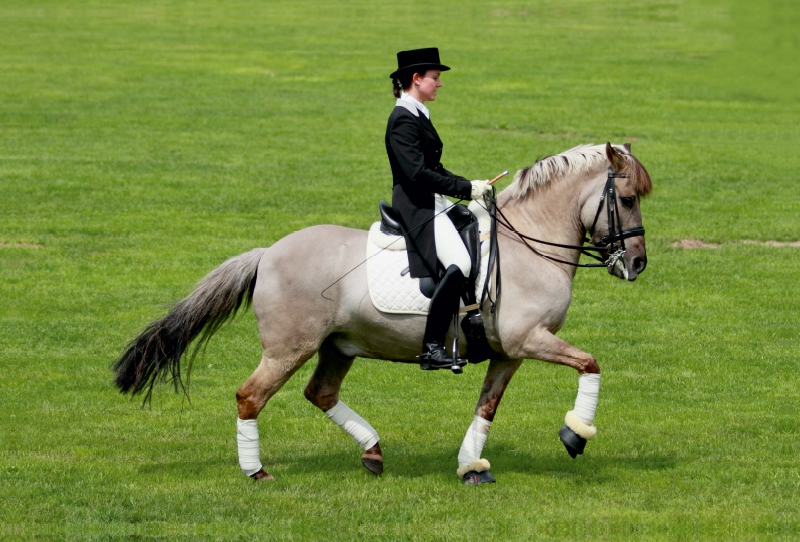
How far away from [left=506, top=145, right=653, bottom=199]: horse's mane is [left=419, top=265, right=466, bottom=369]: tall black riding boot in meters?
1.10

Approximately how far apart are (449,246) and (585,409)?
1674 millimetres

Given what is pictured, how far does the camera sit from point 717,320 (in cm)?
1600

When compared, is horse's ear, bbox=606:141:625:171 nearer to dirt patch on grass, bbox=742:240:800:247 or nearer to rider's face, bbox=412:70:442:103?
rider's face, bbox=412:70:442:103

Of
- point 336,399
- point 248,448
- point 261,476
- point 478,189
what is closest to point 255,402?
point 248,448

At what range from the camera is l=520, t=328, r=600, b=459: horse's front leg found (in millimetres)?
8883

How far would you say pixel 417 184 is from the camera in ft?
30.3

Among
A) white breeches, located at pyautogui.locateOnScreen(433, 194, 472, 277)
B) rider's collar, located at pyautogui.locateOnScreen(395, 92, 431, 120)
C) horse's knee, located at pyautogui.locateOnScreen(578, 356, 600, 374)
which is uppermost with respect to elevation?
rider's collar, located at pyautogui.locateOnScreen(395, 92, 431, 120)

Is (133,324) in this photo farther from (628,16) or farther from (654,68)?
(628,16)

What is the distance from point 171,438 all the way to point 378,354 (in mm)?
2597

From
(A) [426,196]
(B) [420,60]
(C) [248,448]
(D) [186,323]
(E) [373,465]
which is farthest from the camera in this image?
(D) [186,323]

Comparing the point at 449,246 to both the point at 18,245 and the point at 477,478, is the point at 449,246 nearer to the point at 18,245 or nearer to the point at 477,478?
the point at 477,478

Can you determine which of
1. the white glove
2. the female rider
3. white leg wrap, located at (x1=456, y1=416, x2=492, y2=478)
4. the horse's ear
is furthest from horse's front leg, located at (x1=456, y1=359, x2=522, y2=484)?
the horse's ear

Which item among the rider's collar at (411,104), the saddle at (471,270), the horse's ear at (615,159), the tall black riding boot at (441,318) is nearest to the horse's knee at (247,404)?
the tall black riding boot at (441,318)

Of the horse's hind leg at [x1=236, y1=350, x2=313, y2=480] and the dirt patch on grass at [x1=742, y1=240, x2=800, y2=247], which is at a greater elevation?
the horse's hind leg at [x1=236, y1=350, x2=313, y2=480]
